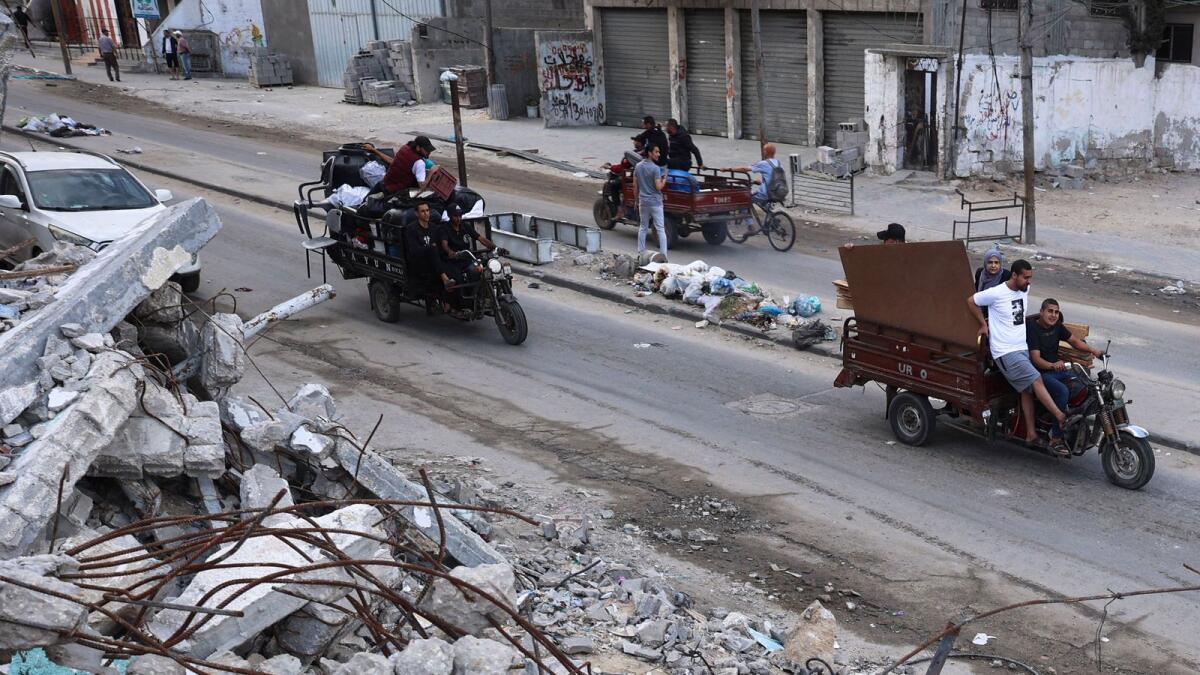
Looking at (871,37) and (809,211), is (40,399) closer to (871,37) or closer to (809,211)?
(809,211)

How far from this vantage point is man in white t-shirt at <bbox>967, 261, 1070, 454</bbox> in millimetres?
10375

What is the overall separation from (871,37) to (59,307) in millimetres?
20985

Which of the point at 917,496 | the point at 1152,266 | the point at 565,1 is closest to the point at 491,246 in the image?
the point at 917,496

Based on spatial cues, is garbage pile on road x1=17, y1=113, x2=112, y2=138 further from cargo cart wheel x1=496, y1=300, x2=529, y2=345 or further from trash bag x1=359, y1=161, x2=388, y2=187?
cargo cart wheel x1=496, y1=300, x2=529, y2=345

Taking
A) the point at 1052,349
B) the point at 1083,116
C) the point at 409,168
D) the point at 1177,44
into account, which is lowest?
the point at 1052,349

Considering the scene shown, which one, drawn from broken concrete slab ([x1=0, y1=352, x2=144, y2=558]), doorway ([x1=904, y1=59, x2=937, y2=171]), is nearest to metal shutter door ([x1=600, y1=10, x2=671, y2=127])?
doorway ([x1=904, y1=59, x2=937, y2=171])

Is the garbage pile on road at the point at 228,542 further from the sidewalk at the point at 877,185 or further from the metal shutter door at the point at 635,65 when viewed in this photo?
the metal shutter door at the point at 635,65

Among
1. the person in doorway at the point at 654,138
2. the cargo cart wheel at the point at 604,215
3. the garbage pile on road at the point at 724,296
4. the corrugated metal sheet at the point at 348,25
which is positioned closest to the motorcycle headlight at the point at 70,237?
the garbage pile on road at the point at 724,296

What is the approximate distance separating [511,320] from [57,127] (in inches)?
780

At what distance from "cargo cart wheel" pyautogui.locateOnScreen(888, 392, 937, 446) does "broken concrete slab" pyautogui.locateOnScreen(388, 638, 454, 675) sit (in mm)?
6920

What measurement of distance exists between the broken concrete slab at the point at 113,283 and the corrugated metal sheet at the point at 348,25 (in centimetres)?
2786

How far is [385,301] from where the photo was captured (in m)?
15.7

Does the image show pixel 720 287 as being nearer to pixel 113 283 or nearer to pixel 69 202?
pixel 69 202

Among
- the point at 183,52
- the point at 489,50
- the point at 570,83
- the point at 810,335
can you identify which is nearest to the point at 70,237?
the point at 810,335
